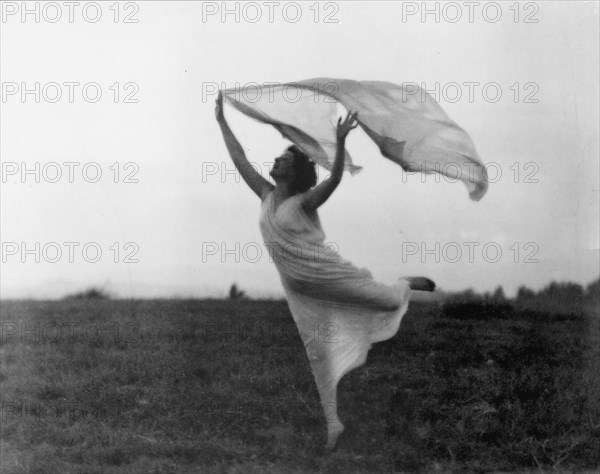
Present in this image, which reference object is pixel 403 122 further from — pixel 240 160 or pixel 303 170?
pixel 240 160

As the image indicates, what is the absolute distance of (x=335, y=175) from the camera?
5.05m

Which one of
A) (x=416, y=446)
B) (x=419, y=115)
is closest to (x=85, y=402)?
(x=416, y=446)

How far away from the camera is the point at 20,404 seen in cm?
604

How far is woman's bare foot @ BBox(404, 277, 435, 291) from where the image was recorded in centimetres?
551

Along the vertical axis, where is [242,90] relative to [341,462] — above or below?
above

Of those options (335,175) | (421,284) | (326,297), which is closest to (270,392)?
(326,297)

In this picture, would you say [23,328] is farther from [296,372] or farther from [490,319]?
[490,319]

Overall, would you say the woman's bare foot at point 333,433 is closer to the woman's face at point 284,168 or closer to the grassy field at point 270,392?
the grassy field at point 270,392

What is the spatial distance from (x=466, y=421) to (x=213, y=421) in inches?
78.0

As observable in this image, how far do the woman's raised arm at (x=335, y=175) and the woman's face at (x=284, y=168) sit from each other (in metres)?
0.22

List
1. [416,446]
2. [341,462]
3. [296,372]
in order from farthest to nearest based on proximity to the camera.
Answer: [296,372] → [416,446] → [341,462]

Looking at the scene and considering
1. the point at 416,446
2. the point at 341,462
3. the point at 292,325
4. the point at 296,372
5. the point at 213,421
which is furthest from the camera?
the point at 292,325

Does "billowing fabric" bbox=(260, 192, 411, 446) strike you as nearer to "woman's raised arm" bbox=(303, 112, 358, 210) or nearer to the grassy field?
"woman's raised arm" bbox=(303, 112, 358, 210)

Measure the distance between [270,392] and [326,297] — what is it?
132cm
